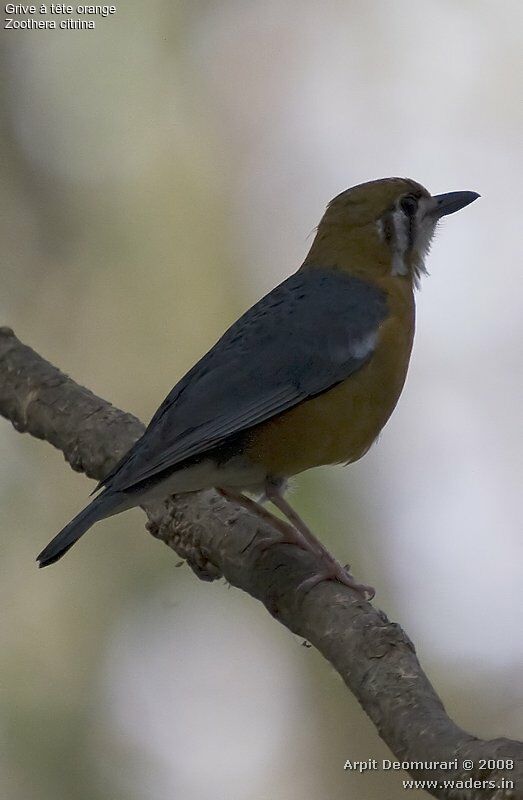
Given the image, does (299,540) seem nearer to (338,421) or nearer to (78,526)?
(338,421)

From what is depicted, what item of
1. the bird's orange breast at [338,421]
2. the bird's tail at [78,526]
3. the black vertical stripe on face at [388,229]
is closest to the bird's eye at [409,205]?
the black vertical stripe on face at [388,229]

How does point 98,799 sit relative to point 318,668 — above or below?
below

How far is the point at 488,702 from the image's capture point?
9.12 meters

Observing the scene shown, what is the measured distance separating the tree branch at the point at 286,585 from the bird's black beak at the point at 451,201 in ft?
7.81

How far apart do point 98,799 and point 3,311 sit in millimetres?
4722

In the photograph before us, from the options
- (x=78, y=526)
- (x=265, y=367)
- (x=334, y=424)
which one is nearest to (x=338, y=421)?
(x=334, y=424)

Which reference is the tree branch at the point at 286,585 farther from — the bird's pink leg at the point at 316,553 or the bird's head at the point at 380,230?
the bird's head at the point at 380,230

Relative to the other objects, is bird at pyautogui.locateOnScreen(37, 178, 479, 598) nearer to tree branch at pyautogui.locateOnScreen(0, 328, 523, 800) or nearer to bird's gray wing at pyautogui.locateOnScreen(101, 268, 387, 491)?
bird's gray wing at pyautogui.locateOnScreen(101, 268, 387, 491)

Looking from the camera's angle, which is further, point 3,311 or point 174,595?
point 3,311

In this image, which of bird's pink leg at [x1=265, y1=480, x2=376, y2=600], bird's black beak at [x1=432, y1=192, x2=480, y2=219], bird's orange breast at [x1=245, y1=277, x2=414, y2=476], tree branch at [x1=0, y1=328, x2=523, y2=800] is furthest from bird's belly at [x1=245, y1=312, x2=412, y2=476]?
bird's black beak at [x1=432, y1=192, x2=480, y2=219]

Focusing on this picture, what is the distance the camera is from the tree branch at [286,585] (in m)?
3.67

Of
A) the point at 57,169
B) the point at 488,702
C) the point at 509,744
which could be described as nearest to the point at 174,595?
the point at 488,702

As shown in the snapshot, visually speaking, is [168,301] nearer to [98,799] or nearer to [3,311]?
[3,311]

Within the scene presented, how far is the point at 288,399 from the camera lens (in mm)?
6039
